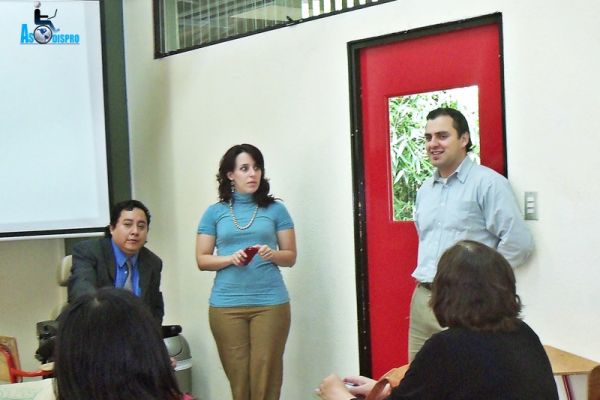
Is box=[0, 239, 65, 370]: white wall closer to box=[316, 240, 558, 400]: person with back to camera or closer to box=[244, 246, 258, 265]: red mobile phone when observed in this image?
box=[244, 246, 258, 265]: red mobile phone

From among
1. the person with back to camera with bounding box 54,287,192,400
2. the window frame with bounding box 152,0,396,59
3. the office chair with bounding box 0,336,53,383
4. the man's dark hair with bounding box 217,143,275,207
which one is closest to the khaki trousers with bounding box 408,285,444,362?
the man's dark hair with bounding box 217,143,275,207

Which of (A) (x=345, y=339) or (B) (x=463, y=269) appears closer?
(B) (x=463, y=269)

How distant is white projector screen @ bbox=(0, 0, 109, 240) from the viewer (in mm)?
4453

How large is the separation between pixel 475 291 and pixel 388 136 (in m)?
1.96

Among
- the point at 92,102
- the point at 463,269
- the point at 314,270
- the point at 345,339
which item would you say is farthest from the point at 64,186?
the point at 463,269

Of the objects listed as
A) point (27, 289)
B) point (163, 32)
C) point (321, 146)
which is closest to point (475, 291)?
point (321, 146)

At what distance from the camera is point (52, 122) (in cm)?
454

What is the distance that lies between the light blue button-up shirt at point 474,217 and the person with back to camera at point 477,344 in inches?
46.4

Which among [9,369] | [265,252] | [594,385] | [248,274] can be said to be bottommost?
[9,369]

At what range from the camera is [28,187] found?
14.7 ft

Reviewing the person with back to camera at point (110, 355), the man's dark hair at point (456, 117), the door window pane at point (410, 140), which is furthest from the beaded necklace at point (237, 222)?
the person with back to camera at point (110, 355)

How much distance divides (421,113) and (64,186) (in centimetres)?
206

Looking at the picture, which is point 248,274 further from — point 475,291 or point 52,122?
point 475,291

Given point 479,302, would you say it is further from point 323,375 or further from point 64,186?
point 64,186
